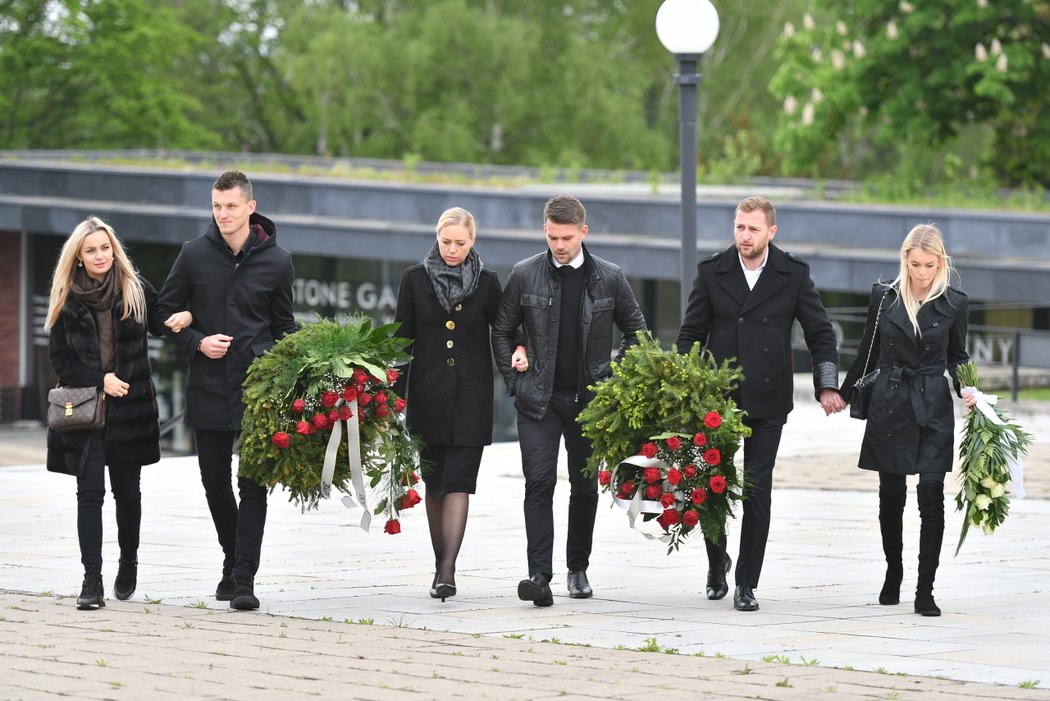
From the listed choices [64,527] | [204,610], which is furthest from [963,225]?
[204,610]

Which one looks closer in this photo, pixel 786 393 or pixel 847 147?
pixel 786 393

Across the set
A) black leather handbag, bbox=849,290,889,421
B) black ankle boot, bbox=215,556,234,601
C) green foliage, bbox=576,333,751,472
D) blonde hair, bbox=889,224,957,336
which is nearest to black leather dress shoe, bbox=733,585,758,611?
green foliage, bbox=576,333,751,472

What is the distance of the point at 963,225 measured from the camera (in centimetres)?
2464

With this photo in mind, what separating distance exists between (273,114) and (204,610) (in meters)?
55.3

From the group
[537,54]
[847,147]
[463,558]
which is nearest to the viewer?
[463,558]

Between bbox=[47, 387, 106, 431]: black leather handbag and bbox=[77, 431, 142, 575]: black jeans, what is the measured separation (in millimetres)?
107

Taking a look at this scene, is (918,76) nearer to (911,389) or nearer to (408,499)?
(911,389)

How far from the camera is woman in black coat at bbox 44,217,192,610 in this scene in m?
8.59

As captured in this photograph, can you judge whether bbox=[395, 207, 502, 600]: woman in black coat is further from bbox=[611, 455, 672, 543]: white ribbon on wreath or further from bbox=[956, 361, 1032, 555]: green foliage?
bbox=[956, 361, 1032, 555]: green foliage

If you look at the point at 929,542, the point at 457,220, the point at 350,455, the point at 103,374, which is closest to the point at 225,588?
the point at 350,455

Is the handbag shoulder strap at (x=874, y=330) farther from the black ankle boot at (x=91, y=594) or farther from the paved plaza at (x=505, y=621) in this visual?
the black ankle boot at (x=91, y=594)

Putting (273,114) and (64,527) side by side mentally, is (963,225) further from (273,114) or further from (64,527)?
(273,114)

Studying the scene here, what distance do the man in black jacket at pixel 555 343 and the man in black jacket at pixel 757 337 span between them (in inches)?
14.3

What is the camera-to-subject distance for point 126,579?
28.5 feet
